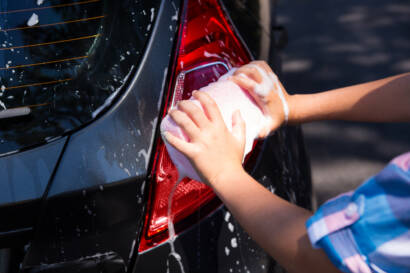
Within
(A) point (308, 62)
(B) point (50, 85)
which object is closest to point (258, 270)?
(B) point (50, 85)

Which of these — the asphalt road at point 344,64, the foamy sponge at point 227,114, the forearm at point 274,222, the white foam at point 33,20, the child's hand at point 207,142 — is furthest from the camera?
the asphalt road at point 344,64

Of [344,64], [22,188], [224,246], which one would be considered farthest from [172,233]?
[344,64]

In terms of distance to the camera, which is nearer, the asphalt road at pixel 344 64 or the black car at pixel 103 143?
the black car at pixel 103 143

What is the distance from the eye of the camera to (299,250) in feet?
3.20

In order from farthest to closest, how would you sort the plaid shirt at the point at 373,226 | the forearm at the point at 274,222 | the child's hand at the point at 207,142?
1. the child's hand at the point at 207,142
2. the forearm at the point at 274,222
3. the plaid shirt at the point at 373,226

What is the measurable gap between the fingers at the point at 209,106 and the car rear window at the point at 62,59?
9.6 inches

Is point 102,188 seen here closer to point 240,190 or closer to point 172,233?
point 172,233

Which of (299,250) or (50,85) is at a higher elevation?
(50,85)

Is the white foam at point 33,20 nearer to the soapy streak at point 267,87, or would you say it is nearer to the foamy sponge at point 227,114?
the foamy sponge at point 227,114

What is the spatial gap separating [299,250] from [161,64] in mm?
638

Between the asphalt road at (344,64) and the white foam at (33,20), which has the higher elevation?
the white foam at (33,20)

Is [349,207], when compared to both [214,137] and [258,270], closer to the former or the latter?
[214,137]

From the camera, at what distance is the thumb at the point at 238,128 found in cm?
116

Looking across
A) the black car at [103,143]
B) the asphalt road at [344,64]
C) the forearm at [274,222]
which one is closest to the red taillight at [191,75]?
the black car at [103,143]
